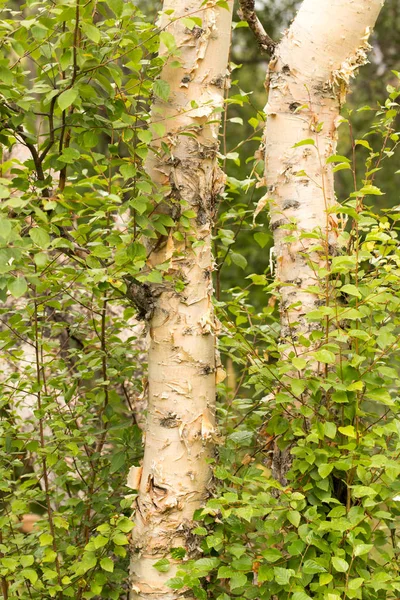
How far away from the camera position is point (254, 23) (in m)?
2.45

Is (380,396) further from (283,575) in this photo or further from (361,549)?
(283,575)

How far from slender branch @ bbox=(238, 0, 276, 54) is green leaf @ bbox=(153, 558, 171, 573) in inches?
66.5

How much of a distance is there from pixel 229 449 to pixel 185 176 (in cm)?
88

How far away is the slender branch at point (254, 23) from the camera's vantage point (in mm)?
2406

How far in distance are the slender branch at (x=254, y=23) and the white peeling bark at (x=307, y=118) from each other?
9 cm

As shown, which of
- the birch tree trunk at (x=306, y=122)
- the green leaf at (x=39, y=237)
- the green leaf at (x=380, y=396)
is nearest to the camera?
the green leaf at (x=39, y=237)

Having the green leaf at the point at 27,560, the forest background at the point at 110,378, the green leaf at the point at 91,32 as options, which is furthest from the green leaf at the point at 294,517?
the green leaf at the point at 91,32

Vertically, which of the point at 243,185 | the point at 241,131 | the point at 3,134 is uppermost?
the point at 3,134

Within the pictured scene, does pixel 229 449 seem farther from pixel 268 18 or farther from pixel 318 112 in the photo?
pixel 268 18

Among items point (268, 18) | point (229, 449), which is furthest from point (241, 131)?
point (229, 449)

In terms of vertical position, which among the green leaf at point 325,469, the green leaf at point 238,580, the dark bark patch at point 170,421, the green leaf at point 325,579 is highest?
the green leaf at point 325,469

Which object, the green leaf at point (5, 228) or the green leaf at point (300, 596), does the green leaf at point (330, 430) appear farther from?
the green leaf at point (5, 228)

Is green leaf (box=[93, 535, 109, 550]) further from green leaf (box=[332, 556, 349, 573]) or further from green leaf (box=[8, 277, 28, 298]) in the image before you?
green leaf (box=[8, 277, 28, 298])

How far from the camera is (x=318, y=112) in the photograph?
234 cm
